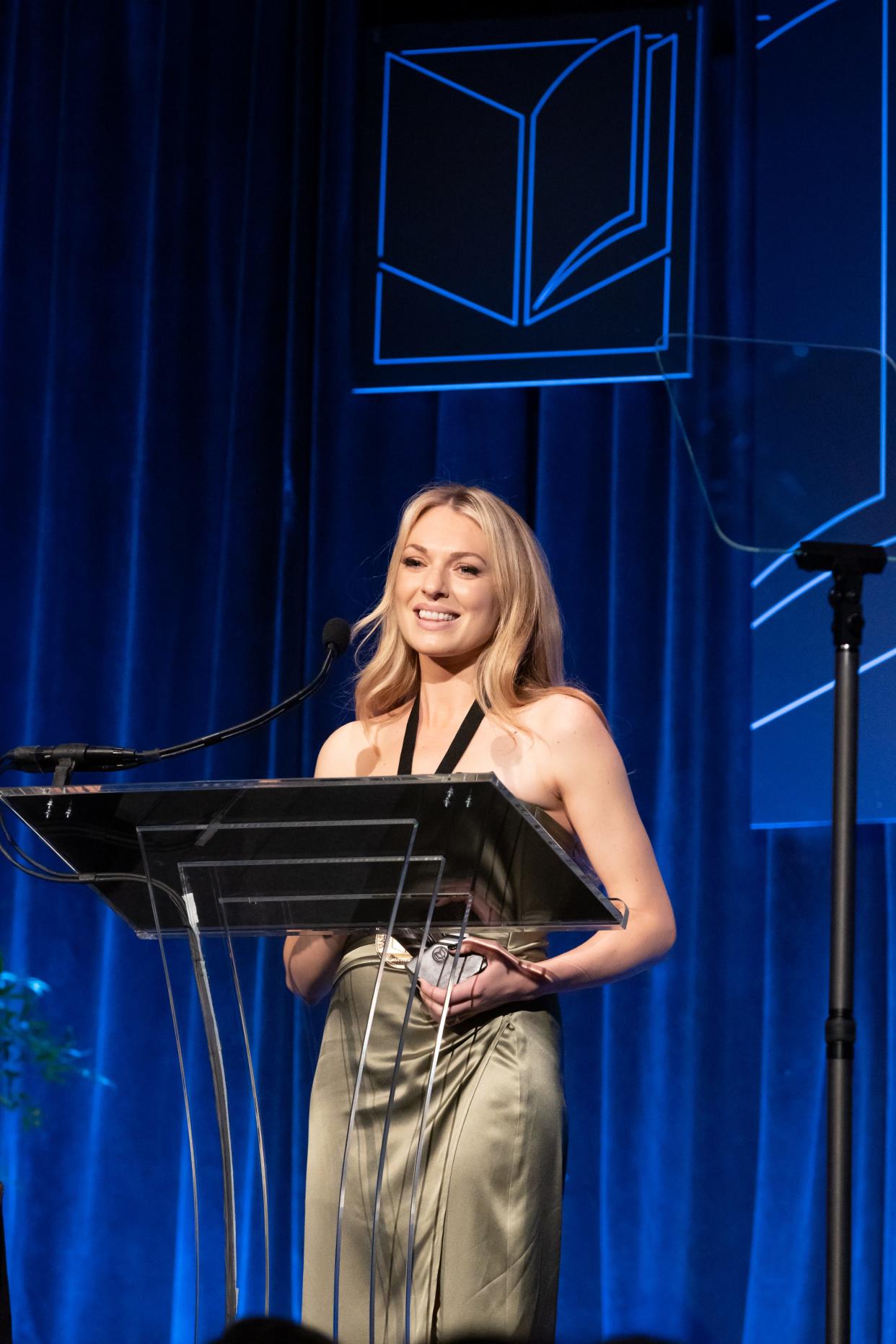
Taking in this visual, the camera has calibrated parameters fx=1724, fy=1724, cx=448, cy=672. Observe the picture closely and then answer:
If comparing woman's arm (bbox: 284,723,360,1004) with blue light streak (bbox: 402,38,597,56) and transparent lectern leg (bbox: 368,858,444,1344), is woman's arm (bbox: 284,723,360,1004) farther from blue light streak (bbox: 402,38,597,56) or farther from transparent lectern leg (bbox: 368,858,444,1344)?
blue light streak (bbox: 402,38,597,56)

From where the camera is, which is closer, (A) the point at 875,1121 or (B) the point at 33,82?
(A) the point at 875,1121

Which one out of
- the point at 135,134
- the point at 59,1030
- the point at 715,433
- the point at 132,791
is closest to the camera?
the point at 132,791

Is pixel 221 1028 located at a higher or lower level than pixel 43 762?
lower

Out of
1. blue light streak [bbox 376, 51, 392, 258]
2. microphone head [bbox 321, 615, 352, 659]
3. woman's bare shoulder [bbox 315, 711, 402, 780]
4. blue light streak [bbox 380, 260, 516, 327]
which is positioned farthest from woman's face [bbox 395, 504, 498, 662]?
blue light streak [bbox 376, 51, 392, 258]

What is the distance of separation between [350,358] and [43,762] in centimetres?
260

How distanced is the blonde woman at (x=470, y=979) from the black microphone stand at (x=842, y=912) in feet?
0.78

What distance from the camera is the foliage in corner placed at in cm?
409

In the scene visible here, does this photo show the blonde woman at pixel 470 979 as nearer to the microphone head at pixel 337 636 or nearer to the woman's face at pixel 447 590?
the woman's face at pixel 447 590

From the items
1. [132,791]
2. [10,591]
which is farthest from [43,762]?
[10,591]

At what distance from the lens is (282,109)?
438cm

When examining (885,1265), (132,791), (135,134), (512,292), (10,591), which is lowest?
(885,1265)

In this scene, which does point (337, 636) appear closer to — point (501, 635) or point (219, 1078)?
point (501, 635)

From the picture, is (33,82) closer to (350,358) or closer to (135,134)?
(135,134)

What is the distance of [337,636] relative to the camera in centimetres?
205
